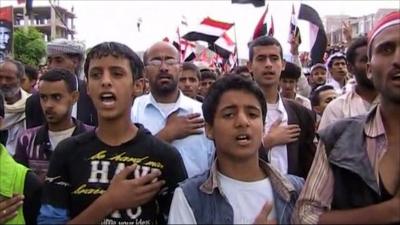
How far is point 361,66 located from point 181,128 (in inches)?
53.6

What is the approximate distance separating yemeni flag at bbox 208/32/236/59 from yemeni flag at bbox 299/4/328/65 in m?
2.19

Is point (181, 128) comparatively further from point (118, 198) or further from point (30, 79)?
point (30, 79)

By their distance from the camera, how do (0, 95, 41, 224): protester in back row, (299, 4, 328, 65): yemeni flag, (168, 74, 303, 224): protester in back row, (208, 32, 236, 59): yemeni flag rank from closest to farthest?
(168, 74, 303, 224): protester in back row → (0, 95, 41, 224): protester in back row → (299, 4, 328, 65): yemeni flag → (208, 32, 236, 59): yemeni flag

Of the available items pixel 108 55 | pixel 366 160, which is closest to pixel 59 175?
pixel 108 55

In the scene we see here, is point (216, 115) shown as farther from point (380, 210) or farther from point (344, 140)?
point (380, 210)

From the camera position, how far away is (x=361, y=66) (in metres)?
3.69

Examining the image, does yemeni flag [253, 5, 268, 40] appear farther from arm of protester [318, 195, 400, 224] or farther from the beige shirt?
arm of protester [318, 195, 400, 224]

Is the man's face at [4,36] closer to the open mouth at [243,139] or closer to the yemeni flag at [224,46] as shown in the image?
the yemeni flag at [224,46]

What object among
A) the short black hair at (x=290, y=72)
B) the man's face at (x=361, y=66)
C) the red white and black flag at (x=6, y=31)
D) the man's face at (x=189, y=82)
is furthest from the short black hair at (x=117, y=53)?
the red white and black flag at (x=6, y=31)

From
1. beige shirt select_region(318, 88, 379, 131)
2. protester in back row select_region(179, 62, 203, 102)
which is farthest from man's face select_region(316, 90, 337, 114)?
beige shirt select_region(318, 88, 379, 131)

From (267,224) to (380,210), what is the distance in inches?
16.9

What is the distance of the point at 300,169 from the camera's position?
11.7 feet

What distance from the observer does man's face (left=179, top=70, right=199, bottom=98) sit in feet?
16.9

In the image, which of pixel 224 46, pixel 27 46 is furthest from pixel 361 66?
pixel 27 46
